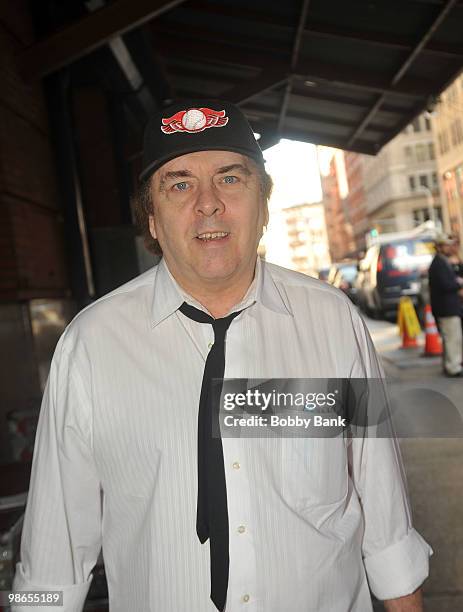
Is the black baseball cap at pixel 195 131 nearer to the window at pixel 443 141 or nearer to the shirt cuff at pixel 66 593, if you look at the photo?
the shirt cuff at pixel 66 593

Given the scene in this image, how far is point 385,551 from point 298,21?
227 inches

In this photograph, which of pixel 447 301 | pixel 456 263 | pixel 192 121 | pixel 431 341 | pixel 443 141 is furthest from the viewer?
pixel 443 141

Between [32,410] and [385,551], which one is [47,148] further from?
[385,551]

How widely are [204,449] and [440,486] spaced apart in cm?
222

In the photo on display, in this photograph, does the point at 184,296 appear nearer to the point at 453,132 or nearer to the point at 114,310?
the point at 114,310

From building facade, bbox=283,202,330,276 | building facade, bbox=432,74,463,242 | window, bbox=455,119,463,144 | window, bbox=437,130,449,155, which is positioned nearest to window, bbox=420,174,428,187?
building facade, bbox=432,74,463,242

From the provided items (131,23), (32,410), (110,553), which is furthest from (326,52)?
(110,553)

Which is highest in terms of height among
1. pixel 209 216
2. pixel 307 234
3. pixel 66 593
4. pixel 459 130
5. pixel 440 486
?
pixel 307 234

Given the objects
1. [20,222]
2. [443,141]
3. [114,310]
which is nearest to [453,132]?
[443,141]

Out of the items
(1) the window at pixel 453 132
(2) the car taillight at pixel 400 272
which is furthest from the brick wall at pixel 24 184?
(1) the window at pixel 453 132

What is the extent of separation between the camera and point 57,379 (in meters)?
1.75

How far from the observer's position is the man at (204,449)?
5.45ft

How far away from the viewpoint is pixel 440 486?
353cm

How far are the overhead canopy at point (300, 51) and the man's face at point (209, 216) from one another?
3.14m
